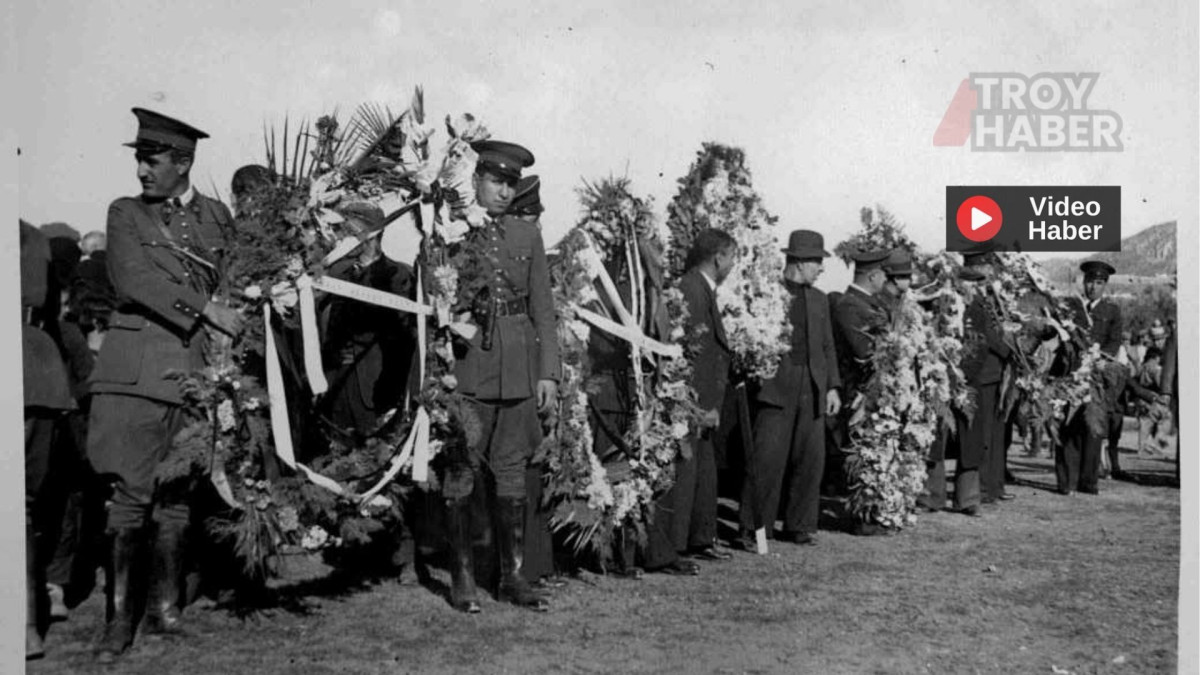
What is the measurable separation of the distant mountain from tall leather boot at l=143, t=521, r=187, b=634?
5.77 m

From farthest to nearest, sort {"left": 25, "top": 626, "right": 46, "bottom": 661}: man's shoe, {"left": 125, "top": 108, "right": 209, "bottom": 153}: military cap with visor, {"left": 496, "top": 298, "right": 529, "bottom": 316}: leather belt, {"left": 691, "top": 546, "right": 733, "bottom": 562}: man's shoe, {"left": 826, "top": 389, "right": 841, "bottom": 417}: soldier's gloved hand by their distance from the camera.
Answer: {"left": 826, "top": 389, "right": 841, "bottom": 417}: soldier's gloved hand, {"left": 691, "top": 546, "right": 733, "bottom": 562}: man's shoe, {"left": 496, "top": 298, "right": 529, "bottom": 316}: leather belt, {"left": 125, "top": 108, "right": 209, "bottom": 153}: military cap with visor, {"left": 25, "top": 626, "right": 46, "bottom": 661}: man's shoe

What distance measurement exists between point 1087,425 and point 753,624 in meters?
6.21

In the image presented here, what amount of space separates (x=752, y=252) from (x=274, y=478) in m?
3.57

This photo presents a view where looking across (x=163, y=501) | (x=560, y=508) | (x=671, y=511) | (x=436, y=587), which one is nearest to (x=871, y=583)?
(x=671, y=511)

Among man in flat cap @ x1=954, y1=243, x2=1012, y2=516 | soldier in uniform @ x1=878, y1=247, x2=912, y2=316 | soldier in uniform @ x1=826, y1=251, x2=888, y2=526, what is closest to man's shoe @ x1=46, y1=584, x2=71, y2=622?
soldier in uniform @ x1=826, y1=251, x2=888, y2=526

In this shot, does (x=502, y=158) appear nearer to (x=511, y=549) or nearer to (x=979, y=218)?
(x=511, y=549)

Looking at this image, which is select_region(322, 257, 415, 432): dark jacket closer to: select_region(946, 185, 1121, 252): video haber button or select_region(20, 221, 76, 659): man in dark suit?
select_region(20, 221, 76, 659): man in dark suit

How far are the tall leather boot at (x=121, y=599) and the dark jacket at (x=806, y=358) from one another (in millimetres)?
4457

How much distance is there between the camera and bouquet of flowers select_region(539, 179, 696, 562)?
6613 mm

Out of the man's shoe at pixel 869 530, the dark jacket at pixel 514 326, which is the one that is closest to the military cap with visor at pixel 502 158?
the dark jacket at pixel 514 326

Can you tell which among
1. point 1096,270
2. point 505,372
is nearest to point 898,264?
point 1096,270

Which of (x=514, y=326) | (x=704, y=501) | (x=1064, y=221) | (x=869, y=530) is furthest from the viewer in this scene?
(x=869, y=530)

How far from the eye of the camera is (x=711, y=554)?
7.88m

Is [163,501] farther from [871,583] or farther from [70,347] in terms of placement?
[871,583]
